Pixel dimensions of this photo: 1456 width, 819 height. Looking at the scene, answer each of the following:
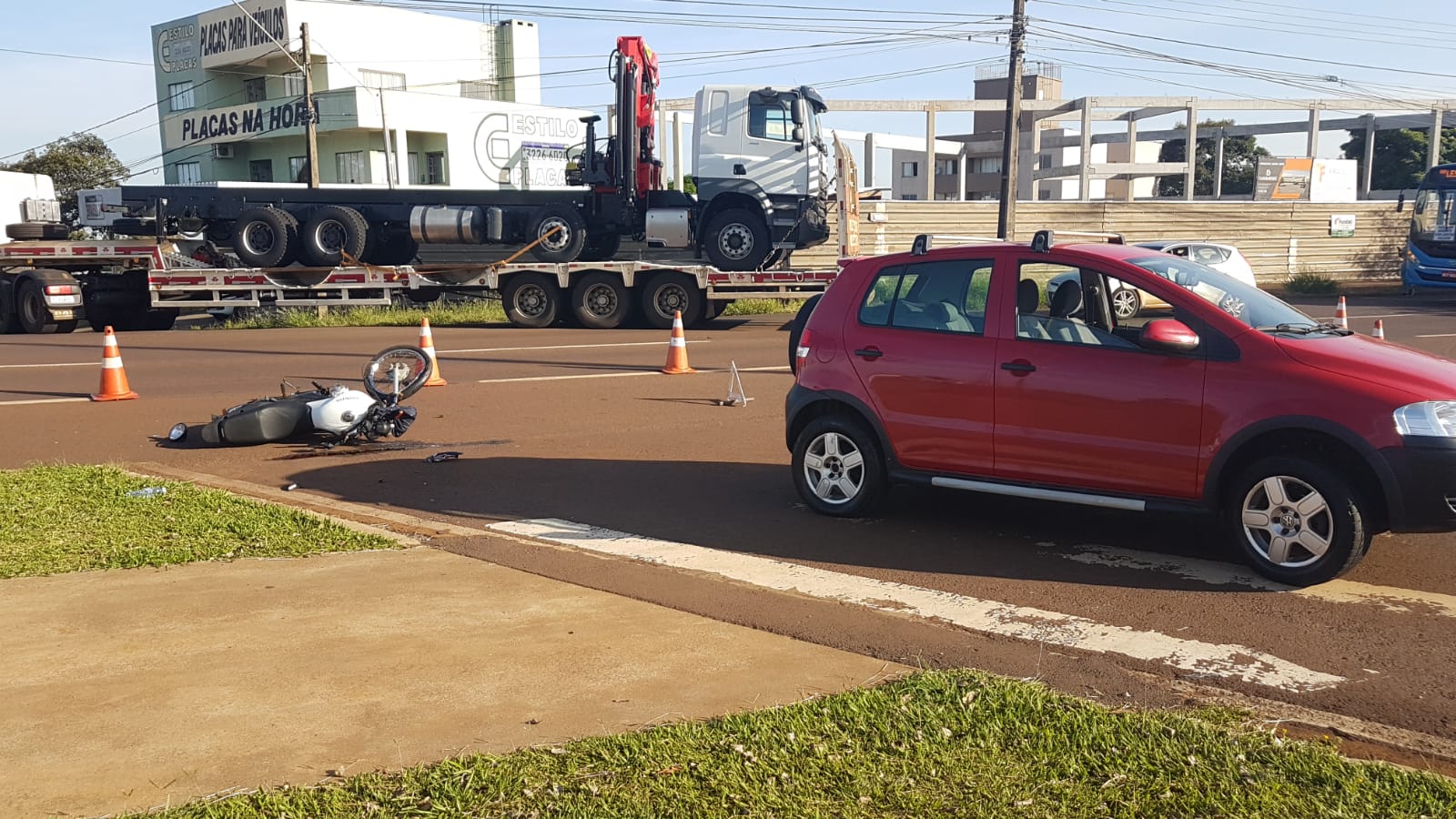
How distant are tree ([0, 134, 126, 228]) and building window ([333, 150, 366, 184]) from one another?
1224cm

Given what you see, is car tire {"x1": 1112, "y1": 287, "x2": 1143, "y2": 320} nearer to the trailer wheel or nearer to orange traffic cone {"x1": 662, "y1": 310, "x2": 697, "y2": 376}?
orange traffic cone {"x1": 662, "y1": 310, "x2": 697, "y2": 376}

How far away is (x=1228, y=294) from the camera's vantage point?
6.50 meters

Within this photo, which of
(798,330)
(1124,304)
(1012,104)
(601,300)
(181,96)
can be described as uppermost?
(181,96)

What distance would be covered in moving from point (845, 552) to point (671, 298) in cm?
1530

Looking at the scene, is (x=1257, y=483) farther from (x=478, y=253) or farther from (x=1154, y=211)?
(x=1154, y=211)

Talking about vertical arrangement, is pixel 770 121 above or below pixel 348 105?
below

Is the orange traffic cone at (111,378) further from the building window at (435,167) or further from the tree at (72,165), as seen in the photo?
the tree at (72,165)

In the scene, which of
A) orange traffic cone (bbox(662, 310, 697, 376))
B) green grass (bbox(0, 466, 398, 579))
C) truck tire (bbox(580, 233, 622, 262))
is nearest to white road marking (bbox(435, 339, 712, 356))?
orange traffic cone (bbox(662, 310, 697, 376))

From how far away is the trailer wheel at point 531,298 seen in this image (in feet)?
71.9

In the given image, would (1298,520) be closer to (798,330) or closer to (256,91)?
(798,330)

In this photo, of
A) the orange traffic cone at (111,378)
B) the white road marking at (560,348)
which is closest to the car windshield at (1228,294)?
the orange traffic cone at (111,378)

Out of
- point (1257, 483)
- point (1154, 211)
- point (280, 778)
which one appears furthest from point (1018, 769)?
point (1154, 211)

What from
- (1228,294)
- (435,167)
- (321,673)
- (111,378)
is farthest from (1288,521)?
(435,167)

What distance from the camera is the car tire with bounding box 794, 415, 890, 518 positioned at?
722 cm
